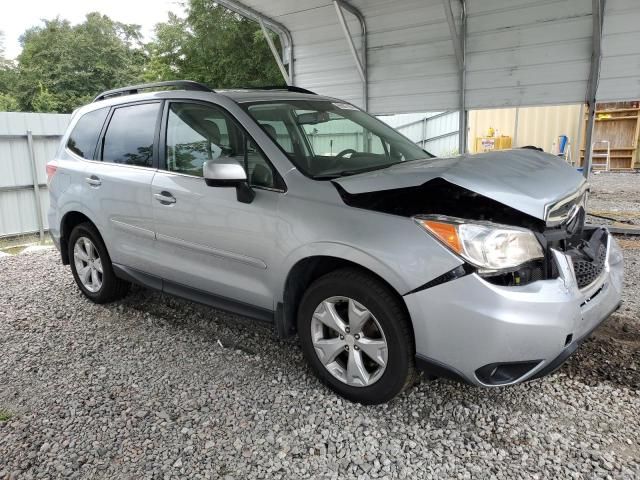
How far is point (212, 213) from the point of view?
311 cm

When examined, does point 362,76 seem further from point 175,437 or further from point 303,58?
point 175,437

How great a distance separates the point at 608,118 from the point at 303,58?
1168cm

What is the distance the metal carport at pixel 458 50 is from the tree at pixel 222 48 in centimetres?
1023

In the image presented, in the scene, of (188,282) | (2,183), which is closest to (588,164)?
(188,282)

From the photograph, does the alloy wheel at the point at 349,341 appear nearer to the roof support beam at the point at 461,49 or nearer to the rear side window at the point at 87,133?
the rear side window at the point at 87,133

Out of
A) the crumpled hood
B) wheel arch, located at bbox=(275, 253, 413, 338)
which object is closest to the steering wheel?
the crumpled hood

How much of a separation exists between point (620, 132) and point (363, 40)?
11.7 meters

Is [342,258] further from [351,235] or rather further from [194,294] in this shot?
[194,294]

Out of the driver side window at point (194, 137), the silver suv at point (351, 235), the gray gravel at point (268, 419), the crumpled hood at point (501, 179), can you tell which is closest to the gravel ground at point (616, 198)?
the gray gravel at point (268, 419)

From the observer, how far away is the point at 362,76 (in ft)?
25.7

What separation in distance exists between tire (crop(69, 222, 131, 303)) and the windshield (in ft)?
6.59

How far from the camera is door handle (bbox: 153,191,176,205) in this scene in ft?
11.0

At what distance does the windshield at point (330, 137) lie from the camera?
310 cm

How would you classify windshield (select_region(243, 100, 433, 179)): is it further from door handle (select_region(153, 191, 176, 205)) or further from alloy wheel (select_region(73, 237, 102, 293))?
alloy wheel (select_region(73, 237, 102, 293))
